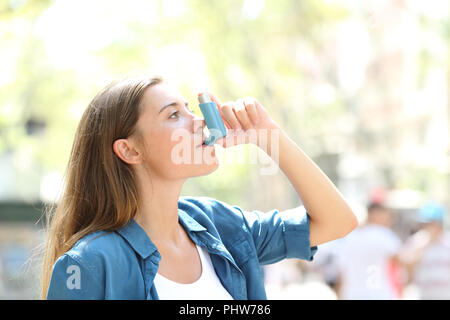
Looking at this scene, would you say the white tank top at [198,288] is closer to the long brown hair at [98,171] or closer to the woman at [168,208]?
the woman at [168,208]

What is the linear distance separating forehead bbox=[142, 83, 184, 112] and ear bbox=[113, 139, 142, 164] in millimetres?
115

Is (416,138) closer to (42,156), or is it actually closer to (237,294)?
(42,156)

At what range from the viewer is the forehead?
163 centimetres

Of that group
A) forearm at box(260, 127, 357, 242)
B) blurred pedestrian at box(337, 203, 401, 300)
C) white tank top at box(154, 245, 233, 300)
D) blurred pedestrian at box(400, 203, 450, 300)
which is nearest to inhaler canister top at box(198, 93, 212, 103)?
forearm at box(260, 127, 357, 242)

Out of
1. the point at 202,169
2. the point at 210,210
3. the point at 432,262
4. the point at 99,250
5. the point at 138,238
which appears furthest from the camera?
the point at 432,262

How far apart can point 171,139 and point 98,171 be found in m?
0.22

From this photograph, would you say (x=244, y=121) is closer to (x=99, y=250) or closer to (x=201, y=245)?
(x=201, y=245)

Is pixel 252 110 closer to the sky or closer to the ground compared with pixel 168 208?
closer to the sky

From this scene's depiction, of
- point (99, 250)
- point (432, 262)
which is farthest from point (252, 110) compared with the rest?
point (432, 262)

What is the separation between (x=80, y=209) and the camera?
157 cm

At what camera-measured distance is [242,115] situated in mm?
1676

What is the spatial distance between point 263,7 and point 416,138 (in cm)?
1163

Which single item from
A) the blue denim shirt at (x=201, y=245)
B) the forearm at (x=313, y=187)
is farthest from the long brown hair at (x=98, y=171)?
the forearm at (x=313, y=187)

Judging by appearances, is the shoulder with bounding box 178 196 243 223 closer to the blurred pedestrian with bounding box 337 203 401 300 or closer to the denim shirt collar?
the denim shirt collar
